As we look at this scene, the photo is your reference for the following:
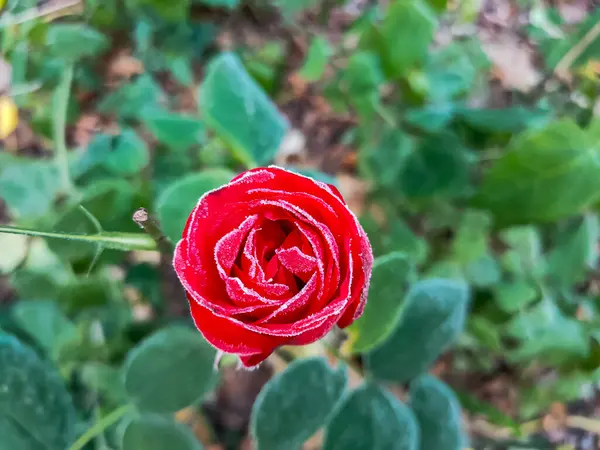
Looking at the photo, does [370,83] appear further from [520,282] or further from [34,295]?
[34,295]

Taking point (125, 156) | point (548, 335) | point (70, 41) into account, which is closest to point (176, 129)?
point (125, 156)

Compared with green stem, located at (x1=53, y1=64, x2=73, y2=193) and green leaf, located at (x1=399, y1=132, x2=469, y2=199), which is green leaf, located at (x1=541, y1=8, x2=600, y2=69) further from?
green stem, located at (x1=53, y1=64, x2=73, y2=193)

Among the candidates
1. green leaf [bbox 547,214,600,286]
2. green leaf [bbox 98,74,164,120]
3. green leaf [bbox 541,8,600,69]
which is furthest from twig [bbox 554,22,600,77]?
green leaf [bbox 98,74,164,120]

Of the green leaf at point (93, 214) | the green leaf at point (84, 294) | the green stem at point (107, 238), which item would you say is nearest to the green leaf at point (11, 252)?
the green leaf at point (84, 294)

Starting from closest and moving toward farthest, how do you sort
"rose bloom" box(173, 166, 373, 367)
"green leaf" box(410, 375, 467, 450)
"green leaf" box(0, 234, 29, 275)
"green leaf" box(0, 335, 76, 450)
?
"rose bloom" box(173, 166, 373, 367)
"green leaf" box(0, 335, 76, 450)
"green leaf" box(410, 375, 467, 450)
"green leaf" box(0, 234, 29, 275)

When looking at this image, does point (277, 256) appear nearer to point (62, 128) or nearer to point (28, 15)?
point (62, 128)

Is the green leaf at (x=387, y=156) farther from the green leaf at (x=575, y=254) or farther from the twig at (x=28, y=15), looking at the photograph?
the twig at (x=28, y=15)
